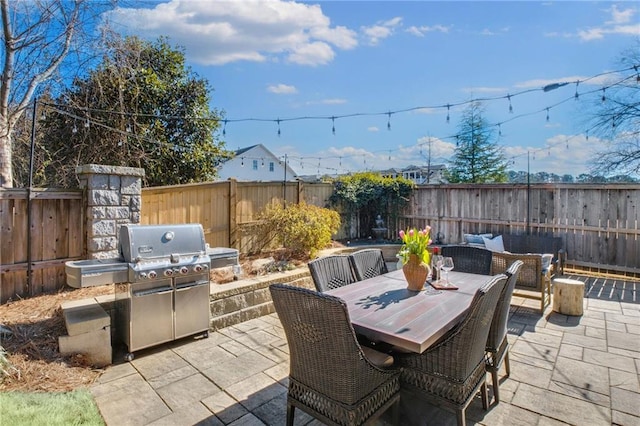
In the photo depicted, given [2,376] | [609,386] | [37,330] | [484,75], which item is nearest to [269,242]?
[37,330]

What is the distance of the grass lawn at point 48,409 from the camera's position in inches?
82.7

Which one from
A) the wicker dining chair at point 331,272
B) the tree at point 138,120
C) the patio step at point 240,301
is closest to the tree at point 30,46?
the tree at point 138,120

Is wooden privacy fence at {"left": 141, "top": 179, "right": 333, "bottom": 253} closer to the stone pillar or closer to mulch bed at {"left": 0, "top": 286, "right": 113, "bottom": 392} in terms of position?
the stone pillar

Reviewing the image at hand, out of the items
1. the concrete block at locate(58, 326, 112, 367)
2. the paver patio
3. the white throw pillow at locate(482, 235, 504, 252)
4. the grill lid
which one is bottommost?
the paver patio

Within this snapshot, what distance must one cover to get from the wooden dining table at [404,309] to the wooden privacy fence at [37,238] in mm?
3216

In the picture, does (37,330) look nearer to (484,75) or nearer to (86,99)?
(86,99)

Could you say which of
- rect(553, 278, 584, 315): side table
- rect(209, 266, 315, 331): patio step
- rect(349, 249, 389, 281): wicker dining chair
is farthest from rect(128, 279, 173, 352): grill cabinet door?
rect(553, 278, 584, 315): side table

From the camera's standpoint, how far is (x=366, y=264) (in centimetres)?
338

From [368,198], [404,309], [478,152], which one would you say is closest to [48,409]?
[404,309]

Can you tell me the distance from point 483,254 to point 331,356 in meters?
2.49

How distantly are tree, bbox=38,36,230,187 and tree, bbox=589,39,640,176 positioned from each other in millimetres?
9050

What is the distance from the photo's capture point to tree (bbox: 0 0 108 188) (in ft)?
14.4

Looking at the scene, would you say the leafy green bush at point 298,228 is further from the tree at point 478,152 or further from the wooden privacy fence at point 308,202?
the tree at point 478,152

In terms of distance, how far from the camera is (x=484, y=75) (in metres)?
7.09
